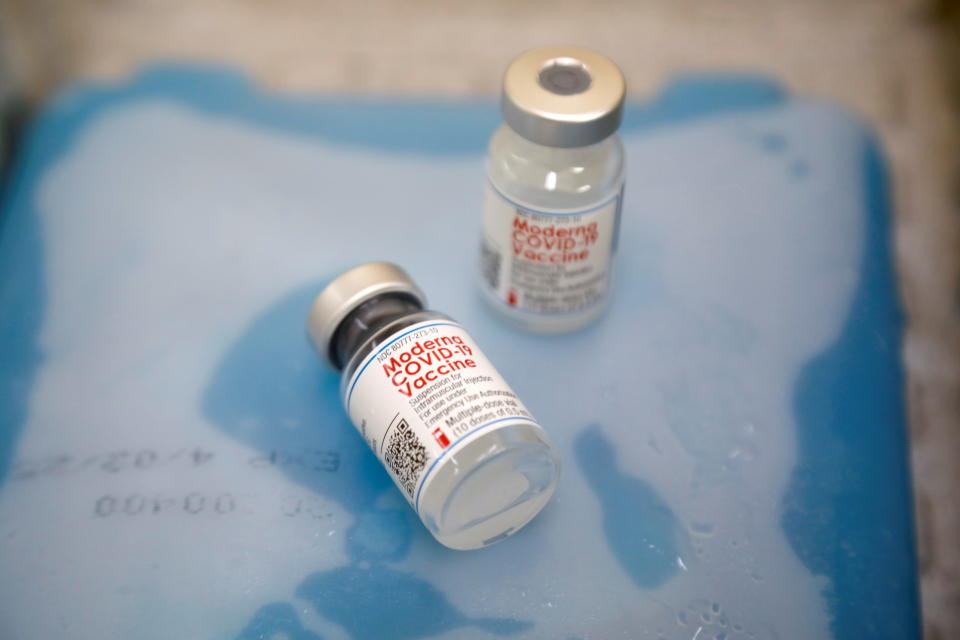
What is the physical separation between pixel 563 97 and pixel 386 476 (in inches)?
12.4

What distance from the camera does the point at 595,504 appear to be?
0.69 metres

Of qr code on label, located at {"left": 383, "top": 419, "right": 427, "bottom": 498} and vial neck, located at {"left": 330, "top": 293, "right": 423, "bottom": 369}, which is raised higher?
vial neck, located at {"left": 330, "top": 293, "right": 423, "bottom": 369}

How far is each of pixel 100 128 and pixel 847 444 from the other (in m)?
0.76

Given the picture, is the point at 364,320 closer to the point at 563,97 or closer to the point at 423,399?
the point at 423,399

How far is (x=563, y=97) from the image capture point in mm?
632

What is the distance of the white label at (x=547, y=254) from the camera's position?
0.67 m

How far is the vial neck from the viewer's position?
2.22 ft

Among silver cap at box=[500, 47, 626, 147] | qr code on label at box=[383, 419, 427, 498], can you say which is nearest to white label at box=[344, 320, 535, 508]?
qr code on label at box=[383, 419, 427, 498]

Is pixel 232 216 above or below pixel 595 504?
above

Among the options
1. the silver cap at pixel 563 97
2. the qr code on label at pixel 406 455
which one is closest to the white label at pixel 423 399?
the qr code on label at pixel 406 455

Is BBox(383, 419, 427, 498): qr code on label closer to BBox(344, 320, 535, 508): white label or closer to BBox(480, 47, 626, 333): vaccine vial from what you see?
BBox(344, 320, 535, 508): white label

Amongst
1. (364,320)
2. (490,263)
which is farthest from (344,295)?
Result: (490,263)

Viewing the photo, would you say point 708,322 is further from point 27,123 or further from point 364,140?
point 27,123

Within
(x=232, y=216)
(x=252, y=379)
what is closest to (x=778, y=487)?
(x=252, y=379)
